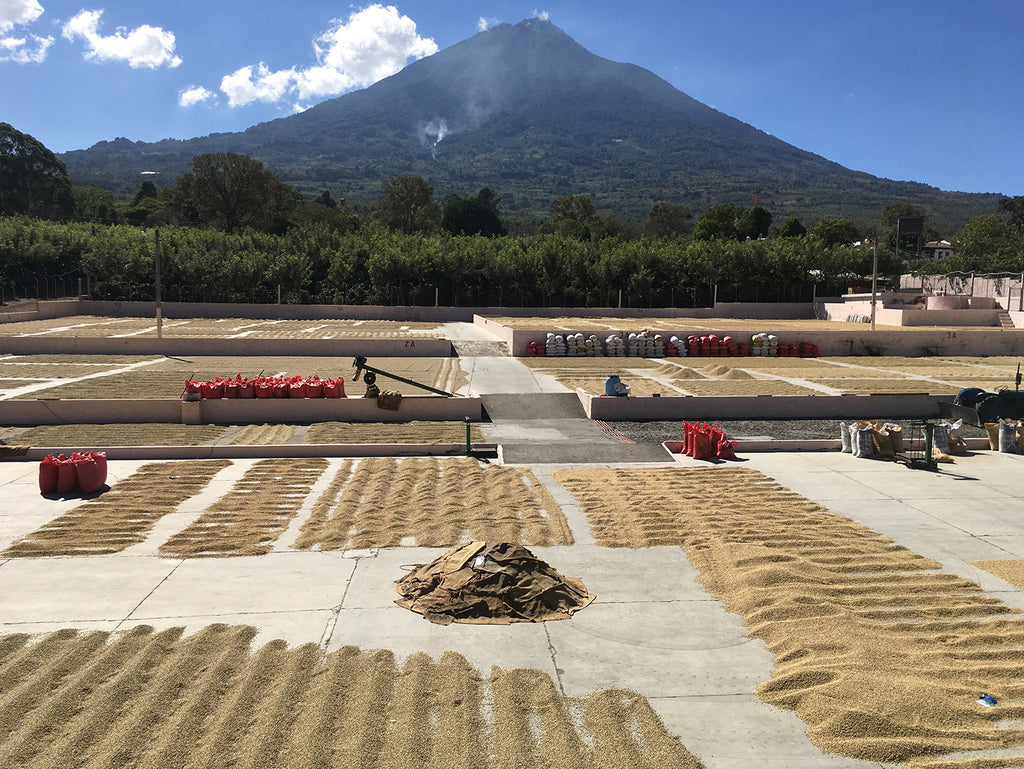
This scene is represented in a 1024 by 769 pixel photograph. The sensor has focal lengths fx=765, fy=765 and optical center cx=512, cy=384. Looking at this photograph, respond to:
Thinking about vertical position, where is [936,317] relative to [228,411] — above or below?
above

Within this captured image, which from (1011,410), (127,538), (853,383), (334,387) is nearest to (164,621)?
(127,538)

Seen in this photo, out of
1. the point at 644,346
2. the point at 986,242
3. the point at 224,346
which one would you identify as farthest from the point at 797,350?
the point at 986,242

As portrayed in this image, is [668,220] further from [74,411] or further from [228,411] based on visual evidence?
[74,411]

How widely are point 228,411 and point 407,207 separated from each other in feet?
269

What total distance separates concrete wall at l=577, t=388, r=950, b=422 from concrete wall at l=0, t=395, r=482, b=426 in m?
3.93

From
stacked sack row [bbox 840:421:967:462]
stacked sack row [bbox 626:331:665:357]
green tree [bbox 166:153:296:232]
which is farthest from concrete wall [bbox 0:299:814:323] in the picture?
green tree [bbox 166:153:296:232]

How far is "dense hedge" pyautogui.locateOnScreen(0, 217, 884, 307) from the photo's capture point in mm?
55844

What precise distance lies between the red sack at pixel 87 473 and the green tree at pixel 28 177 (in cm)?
9837

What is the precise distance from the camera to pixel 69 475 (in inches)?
534

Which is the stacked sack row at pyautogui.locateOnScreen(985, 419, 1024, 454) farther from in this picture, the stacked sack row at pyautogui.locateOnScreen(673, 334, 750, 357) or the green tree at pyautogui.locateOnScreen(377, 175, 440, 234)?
the green tree at pyautogui.locateOnScreen(377, 175, 440, 234)

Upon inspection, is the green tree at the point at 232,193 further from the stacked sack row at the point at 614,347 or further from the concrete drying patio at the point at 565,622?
the concrete drying patio at the point at 565,622

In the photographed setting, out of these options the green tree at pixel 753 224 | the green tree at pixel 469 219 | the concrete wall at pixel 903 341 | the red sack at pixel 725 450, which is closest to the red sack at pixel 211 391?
the red sack at pixel 725 450

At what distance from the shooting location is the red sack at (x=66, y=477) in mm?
13516

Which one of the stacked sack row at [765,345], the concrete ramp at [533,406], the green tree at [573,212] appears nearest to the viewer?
the concrete ramp at [533,406]
